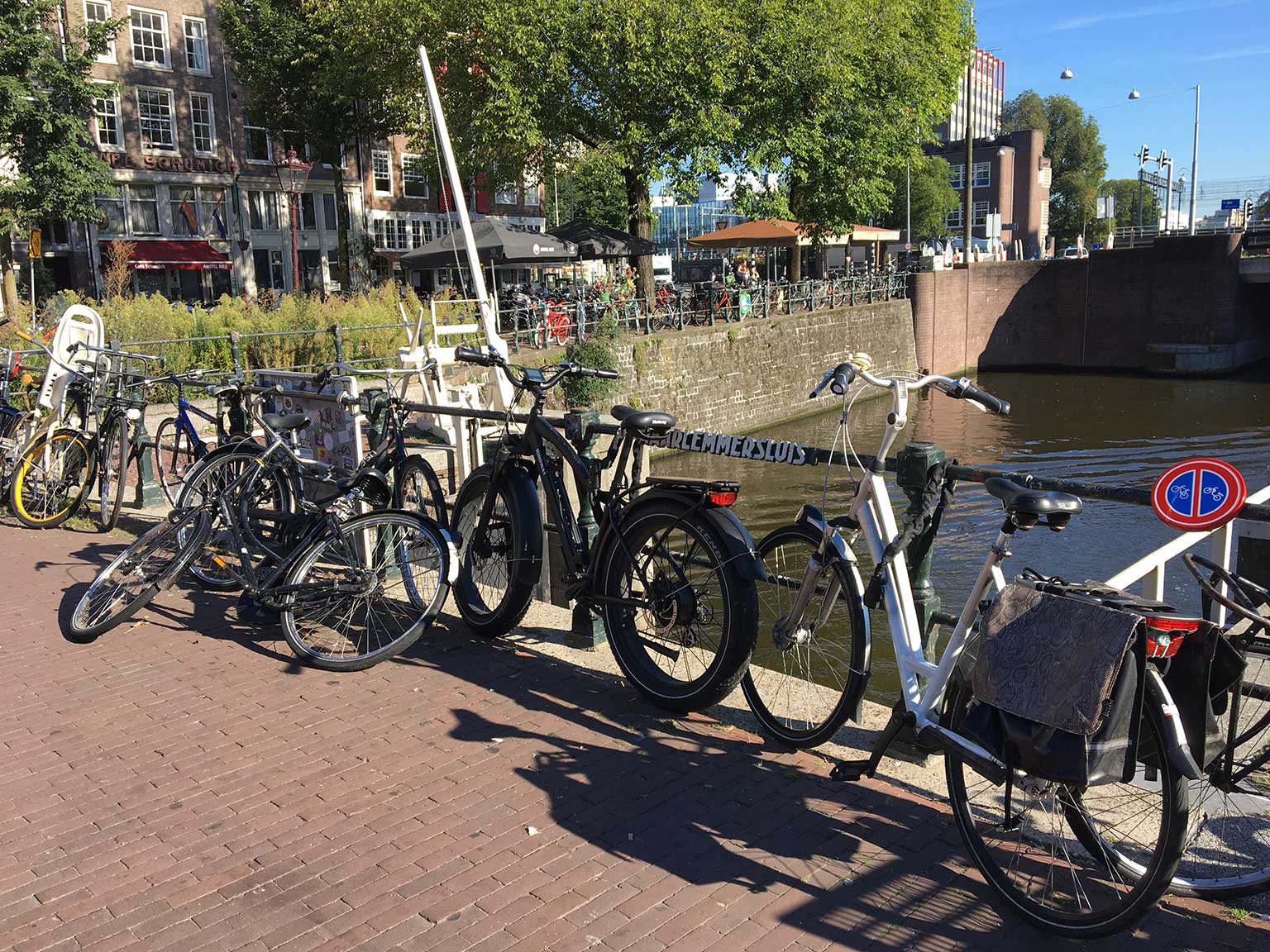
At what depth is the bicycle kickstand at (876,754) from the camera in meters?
3.25

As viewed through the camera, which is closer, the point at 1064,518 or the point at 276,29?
the point at 1064,518

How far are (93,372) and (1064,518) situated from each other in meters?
7.29

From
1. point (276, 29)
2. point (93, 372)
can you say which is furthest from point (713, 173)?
point (93, 372)

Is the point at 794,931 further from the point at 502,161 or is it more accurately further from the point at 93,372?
the point at 502,161

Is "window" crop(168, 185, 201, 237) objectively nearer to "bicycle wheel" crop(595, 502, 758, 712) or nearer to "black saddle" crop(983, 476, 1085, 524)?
"bicycle wheel" crop(595, 502, 758, 712)

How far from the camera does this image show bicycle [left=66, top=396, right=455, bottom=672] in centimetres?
475

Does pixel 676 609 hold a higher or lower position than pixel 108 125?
lower

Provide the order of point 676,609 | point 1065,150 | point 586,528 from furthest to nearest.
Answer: point 1065,150
point 586,528
point 676,609

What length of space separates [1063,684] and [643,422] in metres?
2.11

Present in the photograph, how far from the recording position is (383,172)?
4294 cm

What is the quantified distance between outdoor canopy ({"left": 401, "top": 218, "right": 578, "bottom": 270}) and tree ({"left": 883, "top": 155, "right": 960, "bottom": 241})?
135 feet

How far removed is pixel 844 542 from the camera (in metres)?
3.53

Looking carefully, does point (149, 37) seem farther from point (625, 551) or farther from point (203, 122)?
point (625, 551)

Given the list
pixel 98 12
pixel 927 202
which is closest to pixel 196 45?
pixel 98 12
